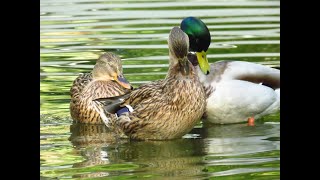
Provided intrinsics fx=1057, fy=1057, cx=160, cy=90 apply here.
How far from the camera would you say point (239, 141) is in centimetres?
841

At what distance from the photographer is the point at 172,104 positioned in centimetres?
823

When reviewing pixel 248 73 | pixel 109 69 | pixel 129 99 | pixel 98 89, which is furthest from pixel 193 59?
pixel 129 99

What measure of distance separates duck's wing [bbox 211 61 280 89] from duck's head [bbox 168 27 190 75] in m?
0.88

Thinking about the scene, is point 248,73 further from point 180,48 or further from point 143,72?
point 143,72

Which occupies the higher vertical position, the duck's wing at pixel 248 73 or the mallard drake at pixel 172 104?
the duck's wing at pixel 248 73

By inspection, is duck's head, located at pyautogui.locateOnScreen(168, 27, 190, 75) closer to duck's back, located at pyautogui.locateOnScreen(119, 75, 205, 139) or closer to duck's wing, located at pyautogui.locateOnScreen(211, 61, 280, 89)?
duck's back, located at pyautogui.locateOnScreen(119, 75, 205, 139)

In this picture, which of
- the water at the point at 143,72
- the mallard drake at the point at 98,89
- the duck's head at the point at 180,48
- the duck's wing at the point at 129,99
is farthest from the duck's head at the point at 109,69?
the duck's head at the point at 180,48

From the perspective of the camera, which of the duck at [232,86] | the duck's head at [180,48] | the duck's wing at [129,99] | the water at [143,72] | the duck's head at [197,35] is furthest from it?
the duck's head at [197,35]

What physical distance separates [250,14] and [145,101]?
6.40 meters

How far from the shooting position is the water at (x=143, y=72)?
748cm

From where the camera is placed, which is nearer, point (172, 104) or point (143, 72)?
point (172, 104)

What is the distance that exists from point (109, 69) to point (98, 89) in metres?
0.20

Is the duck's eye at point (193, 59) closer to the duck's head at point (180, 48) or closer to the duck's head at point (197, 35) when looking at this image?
the duck's head at point (197, 35)
